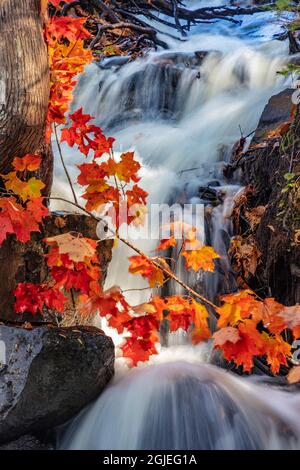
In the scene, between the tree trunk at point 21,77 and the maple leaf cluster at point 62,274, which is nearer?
the tree trunk at point 21,77

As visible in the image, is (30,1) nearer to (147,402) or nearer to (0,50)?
(0,50)

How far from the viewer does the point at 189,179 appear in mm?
5457

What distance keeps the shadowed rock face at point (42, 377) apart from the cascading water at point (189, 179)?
17 cm

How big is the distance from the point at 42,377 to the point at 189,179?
3.34 metres

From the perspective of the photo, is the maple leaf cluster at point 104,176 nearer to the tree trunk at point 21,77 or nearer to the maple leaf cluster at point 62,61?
the maple leaf cluster at point 62,61

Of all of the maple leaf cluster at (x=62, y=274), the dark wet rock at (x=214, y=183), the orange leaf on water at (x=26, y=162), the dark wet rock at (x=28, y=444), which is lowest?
the dark wet rock at (x=28, y=444)

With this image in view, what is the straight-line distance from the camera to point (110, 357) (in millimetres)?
3074

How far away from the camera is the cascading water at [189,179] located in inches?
107

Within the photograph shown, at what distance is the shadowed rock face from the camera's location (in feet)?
8.82

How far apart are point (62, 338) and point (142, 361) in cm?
74

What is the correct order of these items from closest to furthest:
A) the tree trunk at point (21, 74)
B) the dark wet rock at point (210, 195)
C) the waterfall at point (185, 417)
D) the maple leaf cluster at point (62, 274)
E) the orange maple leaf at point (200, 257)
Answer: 1. the tree trunk at point (21, 74)
2. the maple leaf cluster at point (62, 274)
3. the waterfall at point (185, 417)
4. the orange maple leaf at point (200, 257)
5. the dark wet rock at point (210, 195)

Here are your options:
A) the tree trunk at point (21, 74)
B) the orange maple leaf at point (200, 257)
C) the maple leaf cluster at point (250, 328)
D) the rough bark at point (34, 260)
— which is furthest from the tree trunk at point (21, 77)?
the orange maple leaf at point (200, 257)

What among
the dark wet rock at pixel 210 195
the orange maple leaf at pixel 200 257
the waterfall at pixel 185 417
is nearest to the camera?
the waterfall at pixel 185 417

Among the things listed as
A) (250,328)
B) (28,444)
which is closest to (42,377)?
(28,444)
